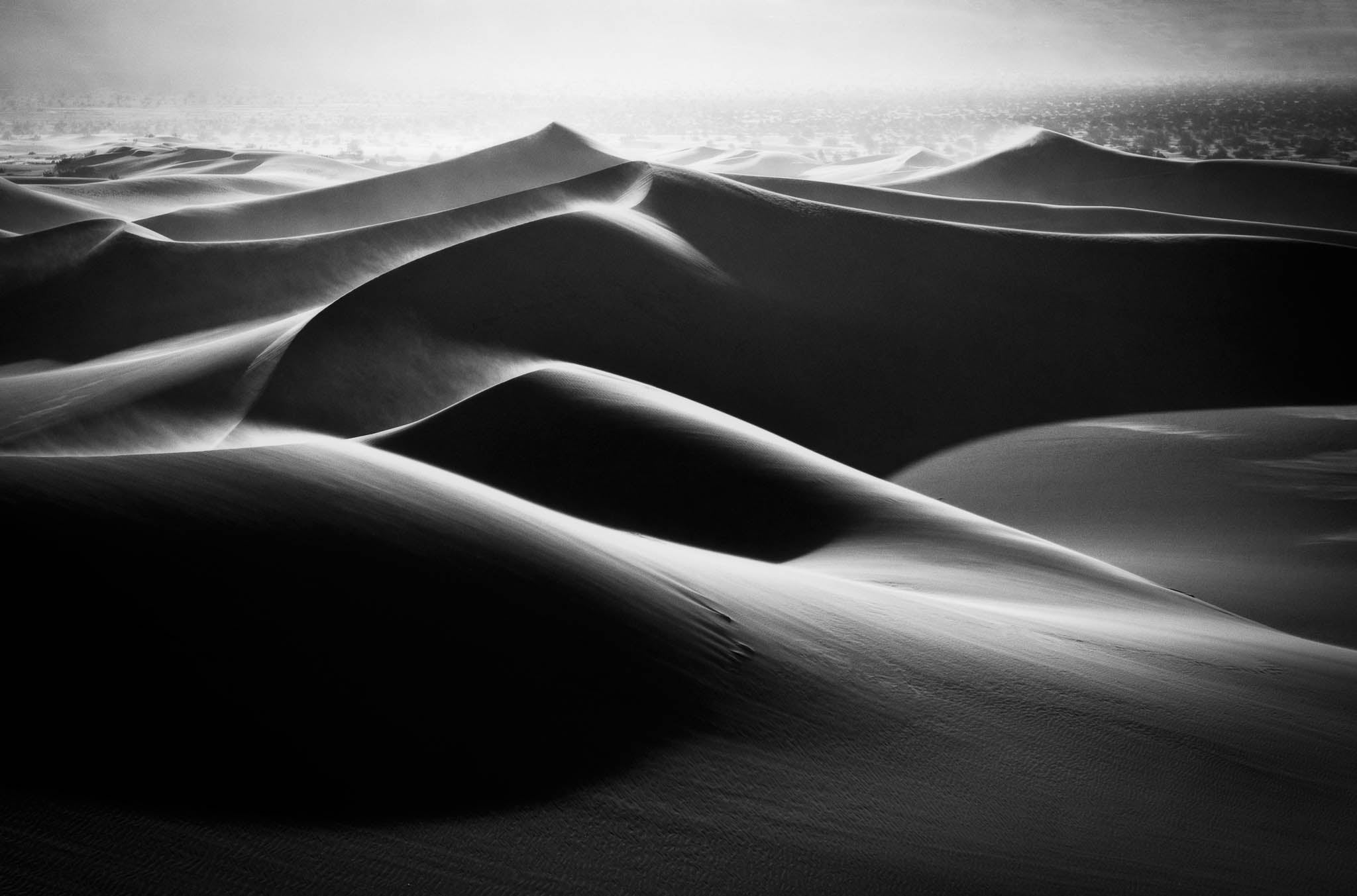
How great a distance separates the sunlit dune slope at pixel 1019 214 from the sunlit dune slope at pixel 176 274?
629cm

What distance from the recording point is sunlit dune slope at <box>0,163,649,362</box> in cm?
1302

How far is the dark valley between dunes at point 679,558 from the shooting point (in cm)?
245

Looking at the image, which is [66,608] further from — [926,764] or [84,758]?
[926,764]

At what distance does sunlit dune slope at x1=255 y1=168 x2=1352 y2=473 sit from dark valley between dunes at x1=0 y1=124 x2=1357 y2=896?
0.20 ft

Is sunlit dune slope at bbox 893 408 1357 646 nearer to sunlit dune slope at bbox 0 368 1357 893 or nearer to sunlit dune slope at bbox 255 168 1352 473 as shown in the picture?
sunlit dune slope at bbox 255 168 1352 473

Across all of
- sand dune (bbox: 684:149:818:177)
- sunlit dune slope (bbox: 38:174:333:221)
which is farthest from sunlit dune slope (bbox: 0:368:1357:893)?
sand dune (bbox: 684:149:818:177)

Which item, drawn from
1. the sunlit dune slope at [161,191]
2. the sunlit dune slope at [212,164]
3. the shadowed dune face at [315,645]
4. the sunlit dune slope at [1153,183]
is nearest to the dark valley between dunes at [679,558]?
the shadowed dune face at [315,645]

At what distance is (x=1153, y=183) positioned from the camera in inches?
1136

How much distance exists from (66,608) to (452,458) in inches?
183

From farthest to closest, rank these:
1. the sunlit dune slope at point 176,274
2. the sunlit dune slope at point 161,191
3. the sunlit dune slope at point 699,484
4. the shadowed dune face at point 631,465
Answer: the sunlit dune slope at point 161,191 < the sunlit dune slope at point 176,274 < the shadowed dune face at point 631,465 < the sunlit dune slope at point 699,484

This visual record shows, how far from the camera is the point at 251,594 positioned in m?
2.87

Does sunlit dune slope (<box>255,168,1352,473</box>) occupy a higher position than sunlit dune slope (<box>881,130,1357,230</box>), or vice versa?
sunlit dune slope (<box>881,130,1357,230</box>)

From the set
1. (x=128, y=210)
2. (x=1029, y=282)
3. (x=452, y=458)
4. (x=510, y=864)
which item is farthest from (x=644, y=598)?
(x=128, y=210)

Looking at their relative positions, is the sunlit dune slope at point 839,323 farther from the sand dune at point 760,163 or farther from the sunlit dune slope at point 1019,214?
the sand dune at point 760,163
